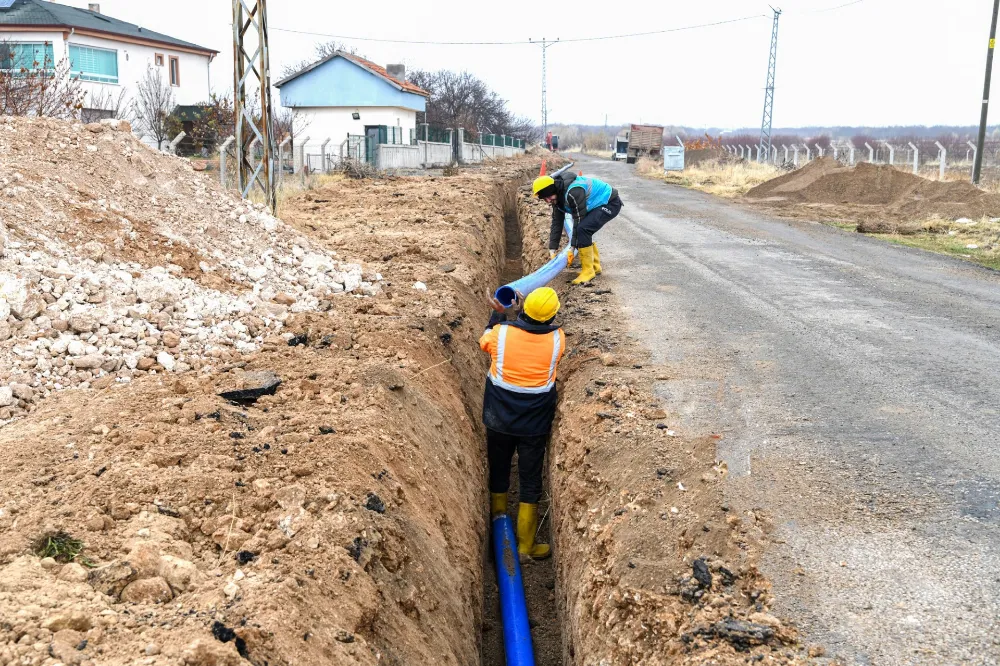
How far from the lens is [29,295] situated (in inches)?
241

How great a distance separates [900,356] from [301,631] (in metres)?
5.48

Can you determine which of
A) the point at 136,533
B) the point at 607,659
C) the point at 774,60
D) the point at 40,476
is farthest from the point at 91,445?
the point at 774,60

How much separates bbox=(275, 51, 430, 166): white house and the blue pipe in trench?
120 feet

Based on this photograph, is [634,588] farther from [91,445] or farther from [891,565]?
[91,445]

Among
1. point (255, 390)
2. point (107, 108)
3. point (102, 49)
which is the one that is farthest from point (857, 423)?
point (102, 49)

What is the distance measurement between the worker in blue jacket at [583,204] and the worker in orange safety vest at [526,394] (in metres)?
3.10

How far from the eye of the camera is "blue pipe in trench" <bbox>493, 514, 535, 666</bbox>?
18.9 feet

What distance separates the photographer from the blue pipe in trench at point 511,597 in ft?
18.9

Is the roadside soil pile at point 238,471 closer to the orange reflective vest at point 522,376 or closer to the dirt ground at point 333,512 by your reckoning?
the dirt ground at point 333,512

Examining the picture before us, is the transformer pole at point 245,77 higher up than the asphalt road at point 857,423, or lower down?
higher up

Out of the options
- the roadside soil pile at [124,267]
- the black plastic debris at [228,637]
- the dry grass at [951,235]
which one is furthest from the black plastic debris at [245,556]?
the dry grass at [951,235]

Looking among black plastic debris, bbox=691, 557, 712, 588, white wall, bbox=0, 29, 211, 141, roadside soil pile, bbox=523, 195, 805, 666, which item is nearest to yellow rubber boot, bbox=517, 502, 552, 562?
roadside soil pile, bbox=523, 195, 805, 666

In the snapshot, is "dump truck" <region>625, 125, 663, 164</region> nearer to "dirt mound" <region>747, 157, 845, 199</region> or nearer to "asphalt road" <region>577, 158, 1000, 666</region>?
"dirt mound" <region>747, 157, 845, 199</region>

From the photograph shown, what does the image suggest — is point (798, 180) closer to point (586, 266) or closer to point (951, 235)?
Result: point (951, 235)
